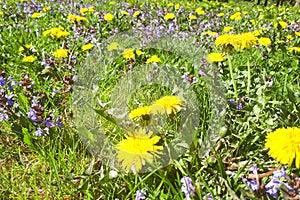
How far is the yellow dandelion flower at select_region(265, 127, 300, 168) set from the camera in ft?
4.04

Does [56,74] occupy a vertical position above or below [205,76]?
below

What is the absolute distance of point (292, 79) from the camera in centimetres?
257

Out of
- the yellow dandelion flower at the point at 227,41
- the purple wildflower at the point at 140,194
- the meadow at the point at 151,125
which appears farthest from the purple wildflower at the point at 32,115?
the yellow dandelion flower at the point at 227,41

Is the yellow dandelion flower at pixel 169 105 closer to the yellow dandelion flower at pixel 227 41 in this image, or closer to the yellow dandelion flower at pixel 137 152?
the yellow dandelion flower at pixel 137 152

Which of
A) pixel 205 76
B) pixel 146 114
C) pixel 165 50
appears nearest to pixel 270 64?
pixel 205 76

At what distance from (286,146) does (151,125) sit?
75 centimetres

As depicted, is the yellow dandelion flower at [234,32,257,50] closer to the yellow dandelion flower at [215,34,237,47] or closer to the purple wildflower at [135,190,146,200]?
the yellow dandelion flower at [215,34,237,47]

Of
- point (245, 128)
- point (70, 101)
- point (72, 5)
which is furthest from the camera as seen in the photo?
point (72, 5)

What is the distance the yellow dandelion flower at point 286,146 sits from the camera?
1230 mm

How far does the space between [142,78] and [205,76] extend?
0.48 m

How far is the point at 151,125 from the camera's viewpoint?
1827 millimetres

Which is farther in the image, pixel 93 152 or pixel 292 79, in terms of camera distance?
pixel 292 79

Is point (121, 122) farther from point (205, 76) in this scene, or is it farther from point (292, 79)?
point (292, 79)

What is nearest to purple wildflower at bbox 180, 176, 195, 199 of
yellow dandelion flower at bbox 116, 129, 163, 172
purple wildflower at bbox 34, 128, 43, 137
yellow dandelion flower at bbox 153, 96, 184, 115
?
yellow dandelion flower at bbox 116, 129, 163, 172
